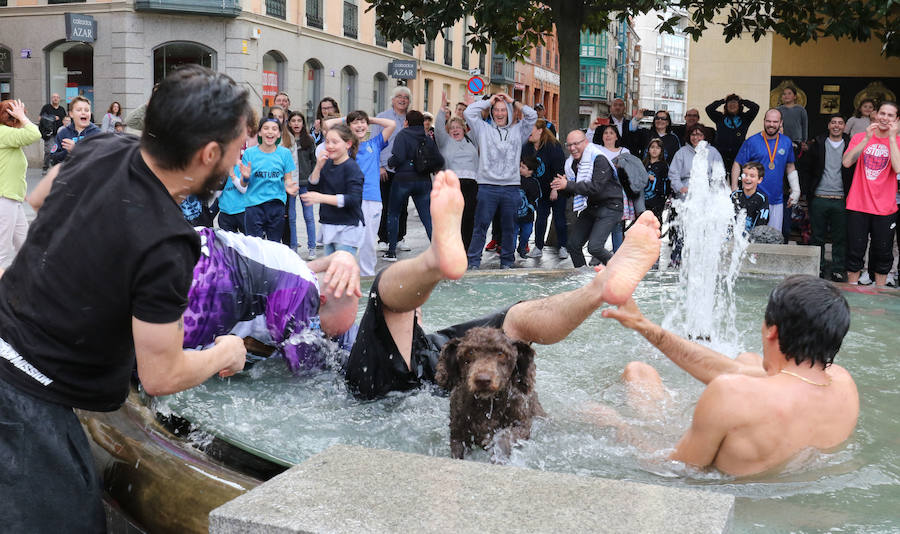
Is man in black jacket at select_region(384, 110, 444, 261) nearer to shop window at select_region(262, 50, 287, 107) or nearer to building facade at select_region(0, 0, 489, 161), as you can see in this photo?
building facade at select_region(0, 0, 489, 161)

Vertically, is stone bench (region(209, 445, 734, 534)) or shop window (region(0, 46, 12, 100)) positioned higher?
shop window (region(0, 46, 12, 100))

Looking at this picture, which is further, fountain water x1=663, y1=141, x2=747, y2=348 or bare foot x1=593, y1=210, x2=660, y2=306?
fountain water x1=663, y1=141, x2=747, y2=348

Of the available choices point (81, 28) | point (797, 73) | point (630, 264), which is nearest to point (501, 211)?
point (630, 264)

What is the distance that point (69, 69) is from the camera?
Result: 2869 centimetres

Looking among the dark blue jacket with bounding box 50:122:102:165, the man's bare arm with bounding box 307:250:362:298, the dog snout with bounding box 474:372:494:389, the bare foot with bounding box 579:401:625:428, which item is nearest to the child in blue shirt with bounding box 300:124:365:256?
the dark blue jacket with bounding box 50:122:102:165

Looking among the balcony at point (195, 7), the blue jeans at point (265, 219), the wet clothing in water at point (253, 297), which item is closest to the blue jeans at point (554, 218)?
the blue jeans at point (265, 219)

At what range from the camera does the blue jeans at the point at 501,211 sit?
11.5m

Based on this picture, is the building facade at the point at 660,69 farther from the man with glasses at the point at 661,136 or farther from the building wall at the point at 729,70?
the man with glasses at the point at 661,136

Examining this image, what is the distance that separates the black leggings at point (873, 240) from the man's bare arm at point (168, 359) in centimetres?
909

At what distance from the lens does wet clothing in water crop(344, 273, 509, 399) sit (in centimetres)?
435

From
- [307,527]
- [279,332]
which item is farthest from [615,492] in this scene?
[279,332]

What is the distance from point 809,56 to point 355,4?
2056 cm

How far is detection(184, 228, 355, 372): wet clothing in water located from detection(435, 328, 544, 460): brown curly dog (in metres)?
0.95

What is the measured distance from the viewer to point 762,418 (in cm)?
353
